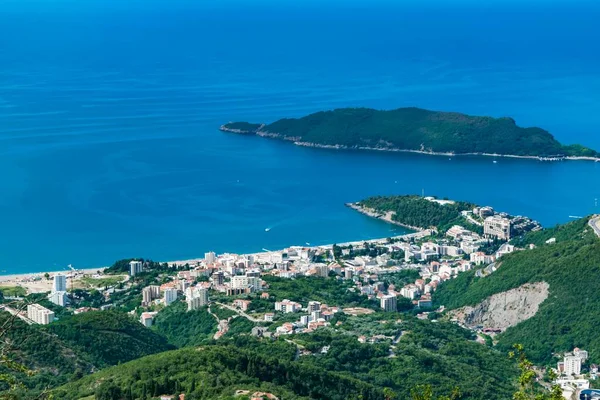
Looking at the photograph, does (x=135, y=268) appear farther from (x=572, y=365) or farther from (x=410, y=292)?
(x=572, y=365)

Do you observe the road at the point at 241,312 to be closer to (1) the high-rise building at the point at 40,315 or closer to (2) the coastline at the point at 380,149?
(1) the high-rise building at the point at 40,315

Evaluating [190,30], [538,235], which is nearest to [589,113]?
[538,235]

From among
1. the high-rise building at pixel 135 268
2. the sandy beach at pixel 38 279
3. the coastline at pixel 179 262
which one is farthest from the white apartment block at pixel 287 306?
the coastline at pixel 179 262

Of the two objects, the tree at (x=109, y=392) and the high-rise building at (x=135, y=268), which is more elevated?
the high-rise building at (x=135, y=268)

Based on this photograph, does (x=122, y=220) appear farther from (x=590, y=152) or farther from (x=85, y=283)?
(x=590, y=152)

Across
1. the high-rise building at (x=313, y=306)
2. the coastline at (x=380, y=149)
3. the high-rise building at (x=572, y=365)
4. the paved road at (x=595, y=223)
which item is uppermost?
the coastline at (x=380, y=149)

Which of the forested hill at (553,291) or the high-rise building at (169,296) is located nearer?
the forested hill at (553,291)
